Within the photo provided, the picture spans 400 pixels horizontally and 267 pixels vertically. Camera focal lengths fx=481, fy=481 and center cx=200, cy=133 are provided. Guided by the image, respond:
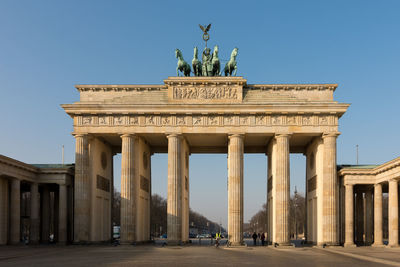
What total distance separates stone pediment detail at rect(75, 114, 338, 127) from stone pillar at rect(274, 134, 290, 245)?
2041 millimetres

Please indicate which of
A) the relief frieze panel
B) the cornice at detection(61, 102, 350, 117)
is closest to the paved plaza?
the cornice at detection(61, 102, 350, 117)

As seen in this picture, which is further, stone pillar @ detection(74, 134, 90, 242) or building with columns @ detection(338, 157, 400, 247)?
stone pillar @ detection(74, 134, 90, 242)

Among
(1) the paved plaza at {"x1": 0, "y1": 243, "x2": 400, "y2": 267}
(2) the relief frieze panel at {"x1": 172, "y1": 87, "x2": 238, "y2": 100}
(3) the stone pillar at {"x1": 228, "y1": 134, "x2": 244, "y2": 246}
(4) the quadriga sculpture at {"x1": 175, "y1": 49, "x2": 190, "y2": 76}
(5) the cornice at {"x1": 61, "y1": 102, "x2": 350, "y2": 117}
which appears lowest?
(1) the paved plaza at {"x1": 0, "y1": 243, "x2": 400, "y2": 267}

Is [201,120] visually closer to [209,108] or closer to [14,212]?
[209,108]

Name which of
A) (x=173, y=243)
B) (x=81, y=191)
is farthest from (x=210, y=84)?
(x=81, y=191)

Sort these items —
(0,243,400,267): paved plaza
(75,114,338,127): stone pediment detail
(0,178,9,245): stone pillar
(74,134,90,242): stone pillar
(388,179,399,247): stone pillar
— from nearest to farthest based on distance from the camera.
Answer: (0,243,400,267): paved plaza
(388,179,399,247): stone pillar
(0,178,9,245): stone pillar
(74,134,90,242): stone pillar
(75,114,338,127): stone pediment detail

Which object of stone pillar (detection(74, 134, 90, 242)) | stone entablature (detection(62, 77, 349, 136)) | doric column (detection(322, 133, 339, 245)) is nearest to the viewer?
doric column (detection(322, 133, 339, 245))

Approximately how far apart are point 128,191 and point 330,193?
71.5ft

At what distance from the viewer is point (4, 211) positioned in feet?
163

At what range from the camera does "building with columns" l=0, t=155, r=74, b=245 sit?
49500 millimetres

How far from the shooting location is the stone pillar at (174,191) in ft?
171

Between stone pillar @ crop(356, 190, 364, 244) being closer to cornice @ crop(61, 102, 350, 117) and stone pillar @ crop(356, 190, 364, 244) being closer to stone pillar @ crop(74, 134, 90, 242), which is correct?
cornice @ crop(61, 102, 350, 117)

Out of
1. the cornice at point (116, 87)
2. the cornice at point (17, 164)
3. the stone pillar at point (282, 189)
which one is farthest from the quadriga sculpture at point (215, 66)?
the cornice at point (17, 164)

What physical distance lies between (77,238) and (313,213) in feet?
88.2
